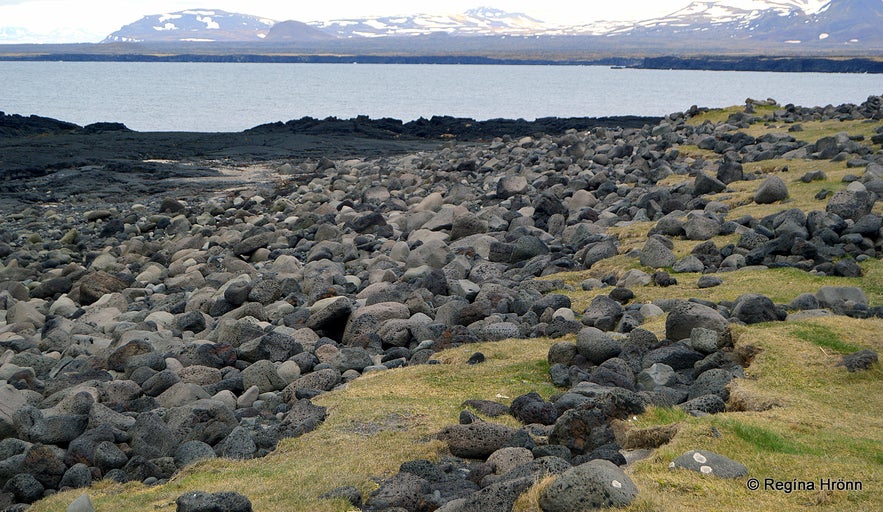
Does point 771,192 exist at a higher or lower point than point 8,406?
higher

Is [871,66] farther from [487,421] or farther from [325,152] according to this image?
[487,421]

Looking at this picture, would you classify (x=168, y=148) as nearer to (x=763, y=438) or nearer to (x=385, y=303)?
(x=385, y=303)

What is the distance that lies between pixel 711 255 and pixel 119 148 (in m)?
34.8

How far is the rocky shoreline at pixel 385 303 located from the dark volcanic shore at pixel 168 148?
93.1 inches

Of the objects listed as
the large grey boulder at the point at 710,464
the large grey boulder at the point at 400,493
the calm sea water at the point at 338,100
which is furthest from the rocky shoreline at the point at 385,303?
the calm sea water at the point at 338,100

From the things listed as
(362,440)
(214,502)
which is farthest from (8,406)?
(214,502)

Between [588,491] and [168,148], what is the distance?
41568 millimetres

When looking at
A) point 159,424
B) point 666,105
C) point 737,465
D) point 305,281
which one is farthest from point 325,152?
point 666,105

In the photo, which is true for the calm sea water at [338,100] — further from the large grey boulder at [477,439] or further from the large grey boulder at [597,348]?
Answer: the large grey boulder at [477,439]

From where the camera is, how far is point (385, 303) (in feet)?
42.7

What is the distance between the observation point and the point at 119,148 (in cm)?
4269

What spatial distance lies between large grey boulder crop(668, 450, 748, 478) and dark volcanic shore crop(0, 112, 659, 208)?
2764 cm

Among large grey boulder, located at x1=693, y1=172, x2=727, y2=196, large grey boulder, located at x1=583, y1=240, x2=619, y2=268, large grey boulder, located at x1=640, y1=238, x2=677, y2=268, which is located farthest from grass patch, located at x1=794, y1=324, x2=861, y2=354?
large grey boulder, located at x1=693, y1=172, x2=727, y2=196

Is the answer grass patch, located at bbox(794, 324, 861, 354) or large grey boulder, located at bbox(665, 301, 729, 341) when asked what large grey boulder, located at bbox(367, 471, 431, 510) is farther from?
grass patch, located at bbox(794, 324, 861, 354)
